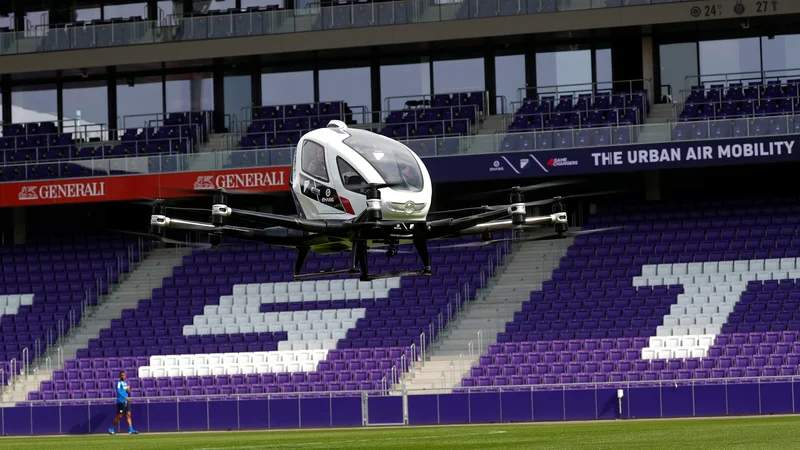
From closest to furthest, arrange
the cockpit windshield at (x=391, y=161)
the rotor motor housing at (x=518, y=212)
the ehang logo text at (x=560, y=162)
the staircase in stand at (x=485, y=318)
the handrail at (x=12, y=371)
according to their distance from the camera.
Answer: the rotor motor housing at (x=518, y=212) → the cockpit windshield at (x=391, y=161) → the staircase in stand at (x=485, y=318) → the handrail at (x=12, y=371) → the ehang logo text at (x=560, y=162)

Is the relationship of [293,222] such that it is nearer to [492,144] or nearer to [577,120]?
[492,144]

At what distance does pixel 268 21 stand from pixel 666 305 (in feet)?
60.7

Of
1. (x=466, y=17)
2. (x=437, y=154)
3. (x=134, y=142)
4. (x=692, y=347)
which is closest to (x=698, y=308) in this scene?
(x=692, y=347)

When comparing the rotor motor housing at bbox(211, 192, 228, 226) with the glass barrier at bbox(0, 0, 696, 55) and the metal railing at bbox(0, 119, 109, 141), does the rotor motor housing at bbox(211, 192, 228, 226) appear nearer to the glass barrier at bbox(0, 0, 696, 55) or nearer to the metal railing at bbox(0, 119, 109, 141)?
the glass barrier at bbox(0, 0, 696, 55)

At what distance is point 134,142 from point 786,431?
103 feet

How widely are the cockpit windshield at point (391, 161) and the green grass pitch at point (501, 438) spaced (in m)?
5.68

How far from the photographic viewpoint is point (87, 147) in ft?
171

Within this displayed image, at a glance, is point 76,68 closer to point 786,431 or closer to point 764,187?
point 764,187

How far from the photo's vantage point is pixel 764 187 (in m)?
47.2

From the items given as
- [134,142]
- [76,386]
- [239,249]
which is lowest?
[76,386]

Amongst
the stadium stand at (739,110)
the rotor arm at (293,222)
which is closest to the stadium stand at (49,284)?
the stadium stand at (739,110)

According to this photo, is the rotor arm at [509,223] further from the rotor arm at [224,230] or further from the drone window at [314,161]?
the rotor arm at [224,230]

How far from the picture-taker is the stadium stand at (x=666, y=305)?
36.7m

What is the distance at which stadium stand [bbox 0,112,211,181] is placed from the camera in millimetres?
48250
